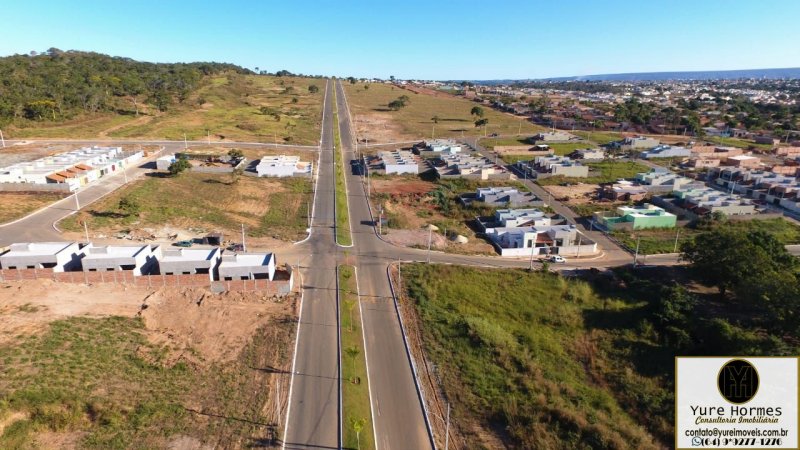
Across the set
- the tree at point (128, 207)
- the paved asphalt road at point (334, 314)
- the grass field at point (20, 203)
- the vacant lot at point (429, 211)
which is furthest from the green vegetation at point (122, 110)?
the tree at point (128, 207)

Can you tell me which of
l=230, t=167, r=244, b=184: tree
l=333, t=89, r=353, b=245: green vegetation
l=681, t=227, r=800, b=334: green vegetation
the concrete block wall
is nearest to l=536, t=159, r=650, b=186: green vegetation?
l=681, t=227, r=800, b=334: green vegetation

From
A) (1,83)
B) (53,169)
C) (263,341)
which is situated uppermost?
(1,83)

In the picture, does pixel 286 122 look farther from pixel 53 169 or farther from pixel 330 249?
pixel 330 249

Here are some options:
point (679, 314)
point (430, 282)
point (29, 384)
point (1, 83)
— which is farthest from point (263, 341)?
point (1, 83)

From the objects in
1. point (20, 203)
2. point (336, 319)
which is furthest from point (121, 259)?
point (20, 203)

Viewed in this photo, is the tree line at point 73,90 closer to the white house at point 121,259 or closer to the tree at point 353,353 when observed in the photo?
the white house at point 121,259
